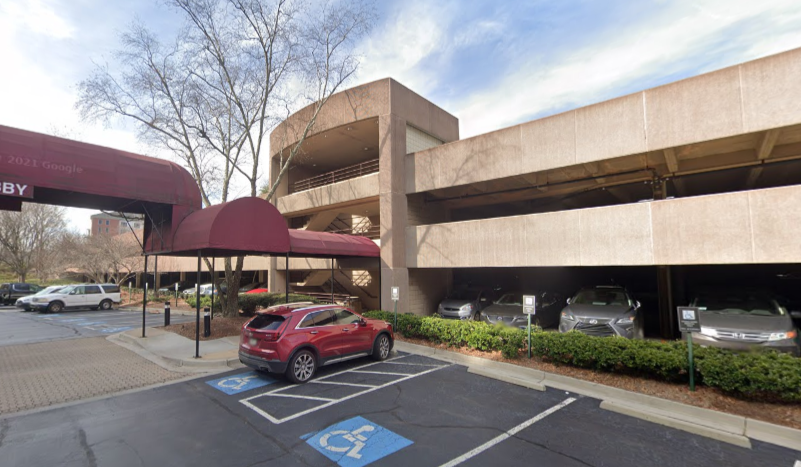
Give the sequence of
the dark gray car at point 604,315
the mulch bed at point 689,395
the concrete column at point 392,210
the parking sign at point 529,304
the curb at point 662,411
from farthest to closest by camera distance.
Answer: the concrete column at point 392,210 < the dark gray car at point 604,315 < the parking sign at point 529,304 < the mulch bed at point 689,395 < the curb at point 662,411

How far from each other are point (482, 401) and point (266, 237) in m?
7.55

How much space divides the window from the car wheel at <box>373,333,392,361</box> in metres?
0.94

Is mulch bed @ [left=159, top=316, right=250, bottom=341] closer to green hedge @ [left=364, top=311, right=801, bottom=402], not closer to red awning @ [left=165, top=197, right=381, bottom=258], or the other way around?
red awning @ [left=165, top=197, right=381, bottom=258]

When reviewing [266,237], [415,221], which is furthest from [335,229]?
[266,237]

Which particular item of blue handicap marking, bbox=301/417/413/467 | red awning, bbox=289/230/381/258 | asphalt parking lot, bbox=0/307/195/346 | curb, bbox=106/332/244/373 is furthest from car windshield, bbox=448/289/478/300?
asphalt parking lot, bbox=0/307/195/346

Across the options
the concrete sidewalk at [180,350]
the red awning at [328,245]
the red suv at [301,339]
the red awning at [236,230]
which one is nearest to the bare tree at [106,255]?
the concrete sidewalk at [180,350]

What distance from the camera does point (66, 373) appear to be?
362 inches

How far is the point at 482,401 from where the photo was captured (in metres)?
7.17

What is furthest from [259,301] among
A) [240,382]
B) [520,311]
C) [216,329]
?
[520,311]

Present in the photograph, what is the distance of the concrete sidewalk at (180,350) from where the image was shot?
990 cm

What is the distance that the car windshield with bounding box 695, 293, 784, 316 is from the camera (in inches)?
352

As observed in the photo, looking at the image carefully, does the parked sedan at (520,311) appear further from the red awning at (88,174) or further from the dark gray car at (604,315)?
the red awning at (88,174)

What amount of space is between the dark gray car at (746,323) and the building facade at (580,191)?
1039 millimetres

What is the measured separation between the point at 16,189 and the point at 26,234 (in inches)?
1507
